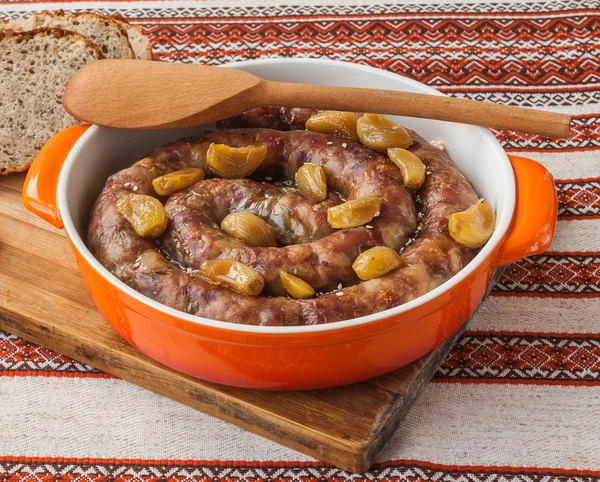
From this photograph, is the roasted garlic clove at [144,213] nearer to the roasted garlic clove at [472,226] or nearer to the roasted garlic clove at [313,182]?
the roasted garlic clove at [313,182]

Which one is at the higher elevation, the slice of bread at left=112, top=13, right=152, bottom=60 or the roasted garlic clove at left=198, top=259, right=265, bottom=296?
the slice of bread at left=112, top=13, right=152, bottom=60

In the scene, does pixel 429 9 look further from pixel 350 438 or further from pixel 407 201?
pixel 350 438

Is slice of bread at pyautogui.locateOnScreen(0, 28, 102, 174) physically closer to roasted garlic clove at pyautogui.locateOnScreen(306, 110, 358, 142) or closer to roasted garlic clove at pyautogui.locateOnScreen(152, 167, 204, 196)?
roasted garlic clove at pyautogui.locateOnScreen(152, 167, 204, 196)

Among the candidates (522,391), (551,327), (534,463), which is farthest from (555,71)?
(534,463)

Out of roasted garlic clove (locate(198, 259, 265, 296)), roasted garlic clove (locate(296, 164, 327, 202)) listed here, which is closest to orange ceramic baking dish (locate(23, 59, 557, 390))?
roasted garlic clove (locate(198, 259, 265, 296))

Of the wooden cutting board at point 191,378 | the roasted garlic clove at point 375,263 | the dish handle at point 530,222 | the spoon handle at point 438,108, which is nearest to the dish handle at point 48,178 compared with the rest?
the wooden cutting board at point 191,378

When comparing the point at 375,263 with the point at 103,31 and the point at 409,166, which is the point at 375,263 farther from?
the point at 103,31
